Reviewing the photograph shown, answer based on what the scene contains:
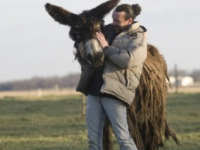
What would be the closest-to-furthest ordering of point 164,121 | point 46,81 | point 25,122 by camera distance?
point 164,121, point 25,122, point 46,81

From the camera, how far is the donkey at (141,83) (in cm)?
703

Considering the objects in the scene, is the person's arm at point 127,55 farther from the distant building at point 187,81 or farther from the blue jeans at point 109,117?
the distant building at point 187,81

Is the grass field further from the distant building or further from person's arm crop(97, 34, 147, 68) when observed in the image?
the distant building

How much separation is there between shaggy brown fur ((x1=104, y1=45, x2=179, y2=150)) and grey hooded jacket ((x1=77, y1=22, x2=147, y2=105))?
122 centimetres

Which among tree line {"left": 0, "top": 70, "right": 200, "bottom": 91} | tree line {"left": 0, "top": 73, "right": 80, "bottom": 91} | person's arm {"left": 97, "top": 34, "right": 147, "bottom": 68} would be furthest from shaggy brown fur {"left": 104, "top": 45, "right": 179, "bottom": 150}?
tree line {"left": 0, "top": 73, "right": 80, "bottom": 91}

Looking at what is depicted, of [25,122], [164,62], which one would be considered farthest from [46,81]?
[164,62]

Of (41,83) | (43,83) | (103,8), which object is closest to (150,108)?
(103,8)

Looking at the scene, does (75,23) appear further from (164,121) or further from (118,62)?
(164,121)

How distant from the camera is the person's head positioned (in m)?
7.02

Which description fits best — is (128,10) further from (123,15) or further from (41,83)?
(41,83)

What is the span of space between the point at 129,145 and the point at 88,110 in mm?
623

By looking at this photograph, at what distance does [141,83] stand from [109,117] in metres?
1.49

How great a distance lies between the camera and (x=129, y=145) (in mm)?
6867

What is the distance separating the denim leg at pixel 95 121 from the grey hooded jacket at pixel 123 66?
0.63ft
